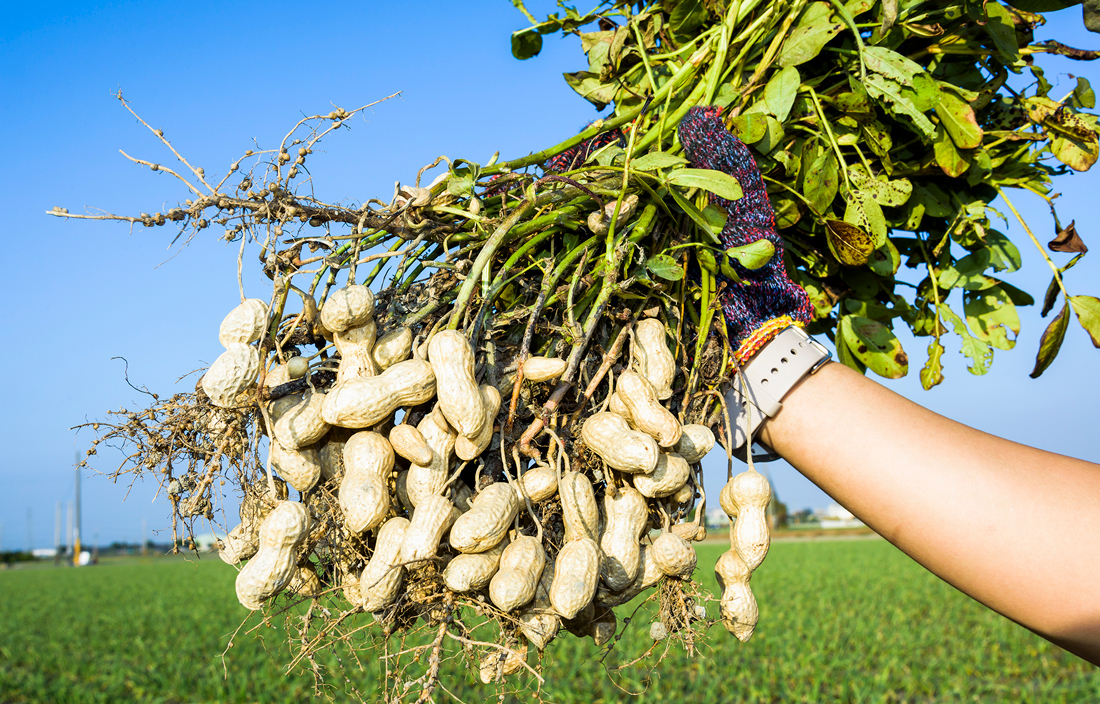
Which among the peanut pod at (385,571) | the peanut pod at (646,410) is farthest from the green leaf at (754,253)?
the peanut pod at (385,571)

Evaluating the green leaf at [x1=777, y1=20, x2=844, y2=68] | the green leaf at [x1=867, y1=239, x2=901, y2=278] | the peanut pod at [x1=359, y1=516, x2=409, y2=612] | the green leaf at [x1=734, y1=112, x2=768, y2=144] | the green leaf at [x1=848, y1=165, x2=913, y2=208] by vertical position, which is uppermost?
the green leaf at [x1=777, y1=20, x2=844, y2=68]

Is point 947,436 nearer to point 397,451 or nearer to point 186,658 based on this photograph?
point 397,451

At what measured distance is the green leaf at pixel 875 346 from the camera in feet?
4.62

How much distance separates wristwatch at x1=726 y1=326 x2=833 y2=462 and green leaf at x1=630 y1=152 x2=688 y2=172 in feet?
1.12

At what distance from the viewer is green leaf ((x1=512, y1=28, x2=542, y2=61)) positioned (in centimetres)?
152

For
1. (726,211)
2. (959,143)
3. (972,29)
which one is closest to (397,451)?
(726,211)

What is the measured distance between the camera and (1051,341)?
4.42 ft

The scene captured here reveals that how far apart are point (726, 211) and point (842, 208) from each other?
427 millimetres

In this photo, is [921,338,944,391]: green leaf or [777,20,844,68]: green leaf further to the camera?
[921,338,944,391]: green leaf

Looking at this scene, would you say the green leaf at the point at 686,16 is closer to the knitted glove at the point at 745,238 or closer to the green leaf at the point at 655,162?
the knitted glove at the point at 745,238

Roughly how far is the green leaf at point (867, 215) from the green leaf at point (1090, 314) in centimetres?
51

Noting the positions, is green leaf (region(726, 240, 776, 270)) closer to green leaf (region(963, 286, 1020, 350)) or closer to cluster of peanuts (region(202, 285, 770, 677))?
cluster of peanuts (region(202, 285, 770, 677))

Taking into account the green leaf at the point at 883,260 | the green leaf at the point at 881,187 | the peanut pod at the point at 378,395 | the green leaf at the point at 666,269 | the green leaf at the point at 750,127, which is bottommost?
the peanut pod at the point at 378,395

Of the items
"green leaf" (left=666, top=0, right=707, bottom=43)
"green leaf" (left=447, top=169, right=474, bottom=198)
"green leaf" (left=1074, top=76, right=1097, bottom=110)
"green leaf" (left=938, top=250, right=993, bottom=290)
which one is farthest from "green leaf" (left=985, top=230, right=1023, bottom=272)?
"green leaf" (left=447, top=169, right=474, bottom=198)
